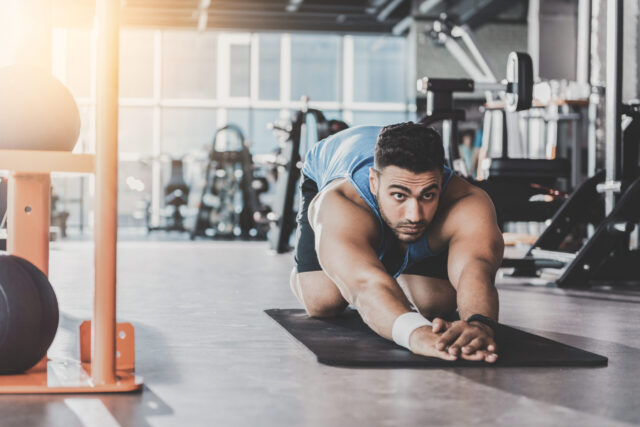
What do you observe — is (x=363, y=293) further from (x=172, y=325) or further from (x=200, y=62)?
(x=200, y=62)

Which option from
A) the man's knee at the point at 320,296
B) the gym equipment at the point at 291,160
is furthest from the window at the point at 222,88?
the man's knee at the point at 320,296

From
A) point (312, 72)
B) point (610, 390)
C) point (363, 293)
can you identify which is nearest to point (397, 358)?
point (363, 293)

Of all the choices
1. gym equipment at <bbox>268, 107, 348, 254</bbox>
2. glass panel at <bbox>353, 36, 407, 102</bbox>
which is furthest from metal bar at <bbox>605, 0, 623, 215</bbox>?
glass panel at <bbox>353, 36, 407, 102</bbox>

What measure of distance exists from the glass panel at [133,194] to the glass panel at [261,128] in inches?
70.8

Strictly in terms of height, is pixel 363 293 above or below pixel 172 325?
above

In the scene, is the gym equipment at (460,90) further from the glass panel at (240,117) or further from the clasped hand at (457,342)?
the glass panel at (240,117)

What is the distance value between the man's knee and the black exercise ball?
1.13 meters

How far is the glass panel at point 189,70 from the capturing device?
15.6 metres

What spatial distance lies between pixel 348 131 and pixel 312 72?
13.1 m

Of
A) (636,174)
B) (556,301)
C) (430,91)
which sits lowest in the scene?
(556,301)

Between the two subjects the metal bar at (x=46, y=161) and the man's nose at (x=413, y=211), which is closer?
the metal bar at (x=46, y=161)

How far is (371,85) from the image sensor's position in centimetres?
1477

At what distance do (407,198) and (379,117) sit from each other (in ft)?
38.6

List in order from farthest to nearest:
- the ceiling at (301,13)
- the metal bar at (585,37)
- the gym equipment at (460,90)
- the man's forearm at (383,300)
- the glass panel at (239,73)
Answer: the glass panel at (239,73), the ceiling at (301,13), the metal bar at (585,37), the gym equipment at (460,90), the man's forearm at (383,300)
